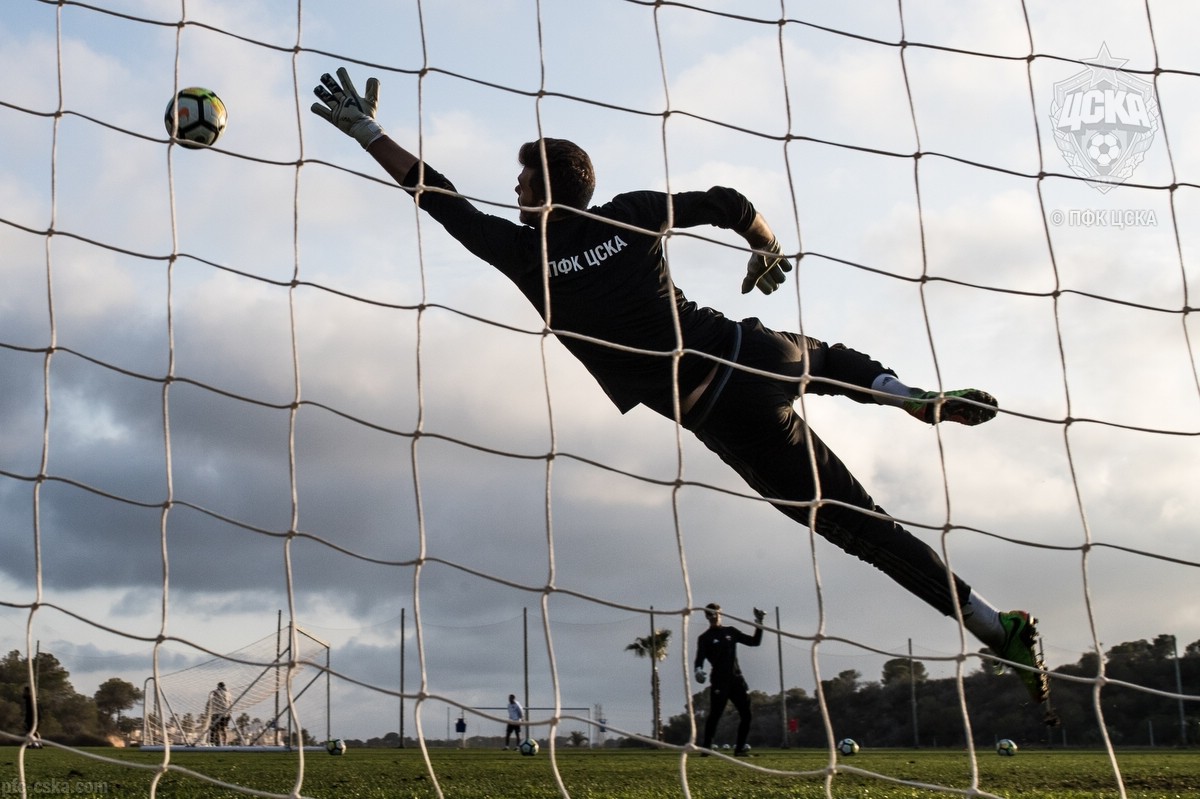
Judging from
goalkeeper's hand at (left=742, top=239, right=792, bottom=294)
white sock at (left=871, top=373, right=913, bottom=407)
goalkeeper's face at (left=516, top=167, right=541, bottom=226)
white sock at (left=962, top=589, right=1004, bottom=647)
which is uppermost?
goalkeeper's face at (left=516, top=167, right=541, bottom=226)

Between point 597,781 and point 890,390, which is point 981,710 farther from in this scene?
point 890,390

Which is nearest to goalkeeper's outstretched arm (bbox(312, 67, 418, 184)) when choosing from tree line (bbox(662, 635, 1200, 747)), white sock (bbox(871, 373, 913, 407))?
white sock (bbox(871, 373, 913, 407))

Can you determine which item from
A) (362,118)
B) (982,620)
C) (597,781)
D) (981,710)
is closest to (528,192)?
(362,118)

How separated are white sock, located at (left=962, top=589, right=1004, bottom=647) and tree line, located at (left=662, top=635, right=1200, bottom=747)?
13806mm

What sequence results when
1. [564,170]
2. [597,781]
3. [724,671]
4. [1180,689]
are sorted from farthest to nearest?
[1180,689]
[724,671]
[597,781]
[564,170]

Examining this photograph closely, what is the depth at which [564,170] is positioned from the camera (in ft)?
14.3

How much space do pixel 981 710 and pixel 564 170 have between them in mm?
17294

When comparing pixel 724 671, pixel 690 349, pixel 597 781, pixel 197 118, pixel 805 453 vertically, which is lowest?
pixel 597 781

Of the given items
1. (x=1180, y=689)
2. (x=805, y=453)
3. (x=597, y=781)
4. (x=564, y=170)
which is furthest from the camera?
(x=1180, y=689)

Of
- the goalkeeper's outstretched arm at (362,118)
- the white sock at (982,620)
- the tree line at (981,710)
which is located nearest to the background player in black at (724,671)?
the white sock at (982,620)

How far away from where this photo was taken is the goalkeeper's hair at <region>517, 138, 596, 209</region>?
4.36 m

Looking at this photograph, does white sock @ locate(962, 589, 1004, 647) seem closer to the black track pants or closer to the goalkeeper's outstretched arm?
the black track pants

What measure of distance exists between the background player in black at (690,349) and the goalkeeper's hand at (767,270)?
0.03 meters

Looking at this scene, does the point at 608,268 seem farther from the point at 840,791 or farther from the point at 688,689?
the point at 840,791
